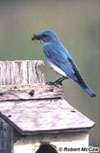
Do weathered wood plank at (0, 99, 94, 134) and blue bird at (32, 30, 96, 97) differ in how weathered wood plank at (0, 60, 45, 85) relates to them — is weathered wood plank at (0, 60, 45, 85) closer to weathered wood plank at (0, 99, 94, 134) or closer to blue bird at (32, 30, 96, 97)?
weathered wood plank at (0, 99, 94, 134)

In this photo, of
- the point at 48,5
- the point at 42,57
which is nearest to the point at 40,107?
the point at 42,57

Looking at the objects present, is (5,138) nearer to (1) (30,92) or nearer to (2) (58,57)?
(1) (30,92)

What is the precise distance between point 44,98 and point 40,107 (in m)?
Result: 0.13

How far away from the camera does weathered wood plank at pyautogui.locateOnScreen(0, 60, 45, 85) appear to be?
6145 mm

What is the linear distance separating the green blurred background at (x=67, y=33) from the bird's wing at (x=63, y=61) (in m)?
0.79

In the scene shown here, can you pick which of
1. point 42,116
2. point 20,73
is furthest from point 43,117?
point 20,73

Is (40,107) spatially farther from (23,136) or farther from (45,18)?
(45,18)

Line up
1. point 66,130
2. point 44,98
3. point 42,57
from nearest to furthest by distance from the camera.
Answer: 1. point 66,130
2. point 44,98
3. point 42,57

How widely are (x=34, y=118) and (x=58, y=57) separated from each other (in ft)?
5.33

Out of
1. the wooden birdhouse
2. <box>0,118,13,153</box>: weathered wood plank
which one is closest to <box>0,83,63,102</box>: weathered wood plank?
the wooden birdhouse

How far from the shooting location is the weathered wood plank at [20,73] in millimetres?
6145

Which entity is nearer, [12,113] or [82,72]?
[12,113]

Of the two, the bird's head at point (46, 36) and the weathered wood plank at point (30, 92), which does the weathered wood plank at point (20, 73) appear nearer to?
the weathered wood plank at point (30, 92)

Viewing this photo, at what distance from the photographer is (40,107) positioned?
230 inches
